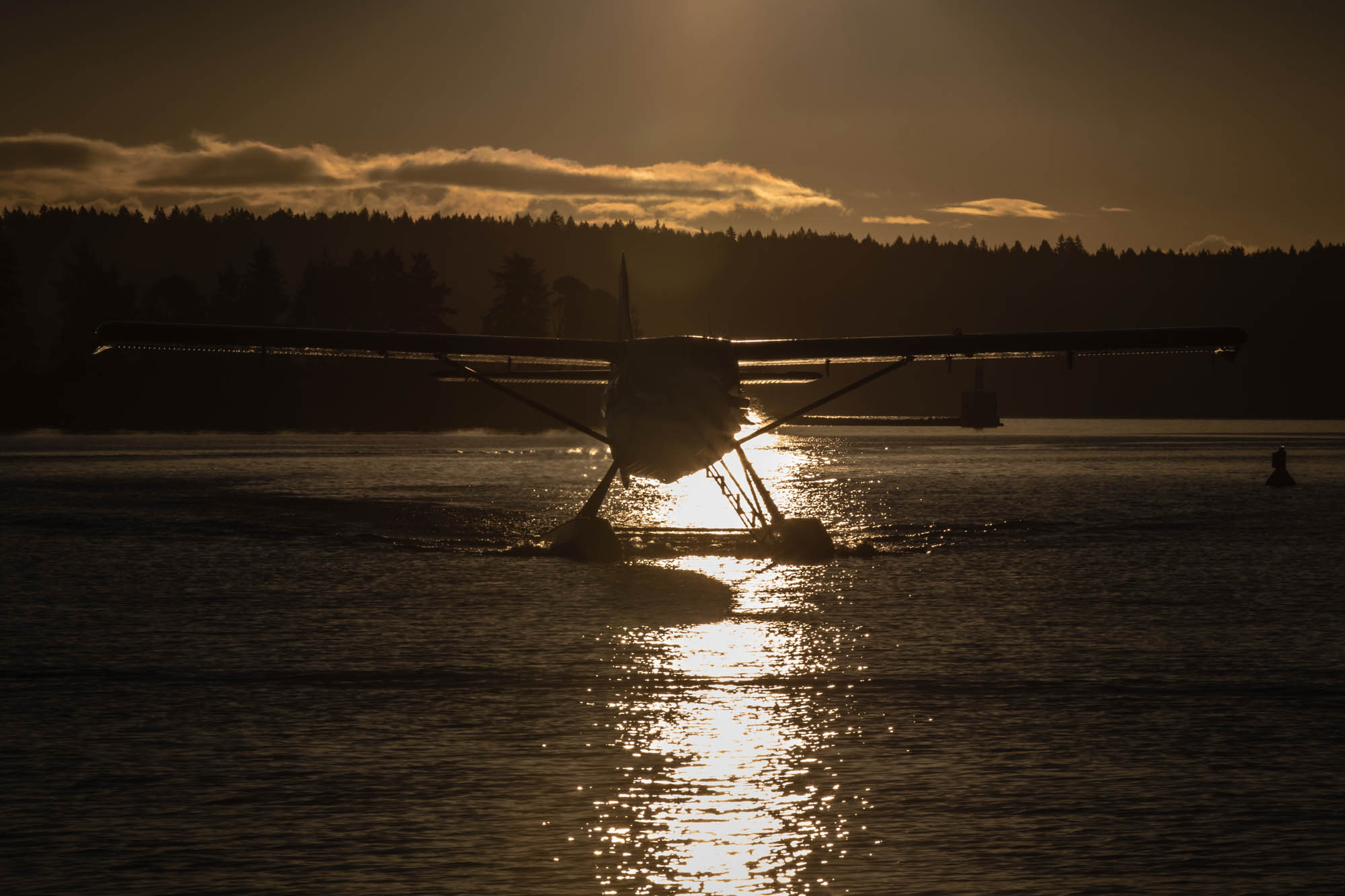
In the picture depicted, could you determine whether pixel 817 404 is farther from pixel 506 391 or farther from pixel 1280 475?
pixel 1280 475

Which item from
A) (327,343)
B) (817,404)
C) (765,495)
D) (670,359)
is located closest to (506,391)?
(327,343)

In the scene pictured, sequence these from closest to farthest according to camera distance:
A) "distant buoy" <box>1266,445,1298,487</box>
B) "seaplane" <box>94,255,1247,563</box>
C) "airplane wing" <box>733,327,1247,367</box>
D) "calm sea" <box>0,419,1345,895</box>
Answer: "calm sea" <box>0,419,1345,895</box> < "seaplane" <box>94,255,1247,563</box> < "airplane wing" <box>733,327,1247,367</box> < "distant buoy" <box>1266,445,1298,487</box>

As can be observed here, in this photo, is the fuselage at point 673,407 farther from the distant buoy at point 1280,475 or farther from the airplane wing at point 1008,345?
the distant buoy at point 1280,475

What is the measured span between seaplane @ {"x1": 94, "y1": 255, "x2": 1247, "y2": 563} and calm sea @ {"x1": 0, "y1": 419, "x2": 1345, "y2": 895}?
125cm

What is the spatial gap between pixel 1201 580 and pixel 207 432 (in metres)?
93.3

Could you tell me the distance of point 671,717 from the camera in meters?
9.11

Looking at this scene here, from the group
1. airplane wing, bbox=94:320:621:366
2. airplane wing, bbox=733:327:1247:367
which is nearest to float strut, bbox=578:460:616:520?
airplane wing, bbox=94:320:621:366

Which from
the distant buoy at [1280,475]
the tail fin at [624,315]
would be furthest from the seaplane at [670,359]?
the distant buoy at [1280,475]

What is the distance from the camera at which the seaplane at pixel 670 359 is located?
741 inches

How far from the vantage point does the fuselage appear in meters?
18.6

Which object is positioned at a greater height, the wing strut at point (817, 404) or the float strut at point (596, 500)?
the wing strut at point (817, 404)

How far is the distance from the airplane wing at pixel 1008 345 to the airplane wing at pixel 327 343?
121 inches

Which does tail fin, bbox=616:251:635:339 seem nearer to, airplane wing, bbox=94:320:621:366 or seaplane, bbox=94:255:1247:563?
seaplane, bbox=94:255:1247:563

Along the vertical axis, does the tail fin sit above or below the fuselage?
above
